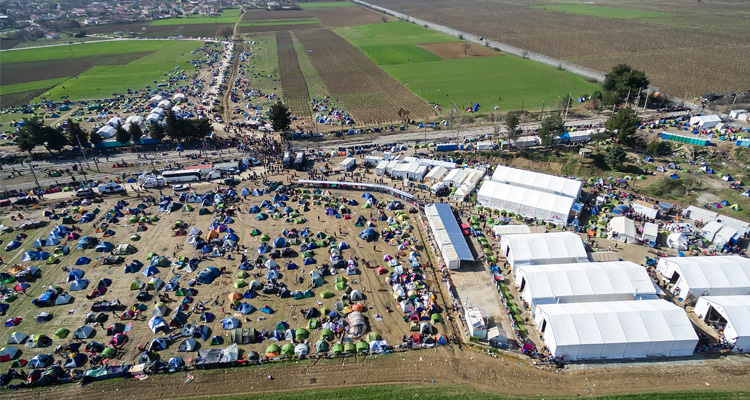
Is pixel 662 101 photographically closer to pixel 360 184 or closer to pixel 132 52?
pixel 360 184

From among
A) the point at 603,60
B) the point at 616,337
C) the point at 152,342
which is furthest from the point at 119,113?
the point at 603,60

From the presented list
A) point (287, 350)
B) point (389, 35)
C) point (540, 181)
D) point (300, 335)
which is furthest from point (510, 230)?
point (389, 35)

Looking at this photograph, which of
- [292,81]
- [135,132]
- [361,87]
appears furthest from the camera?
[292,81]

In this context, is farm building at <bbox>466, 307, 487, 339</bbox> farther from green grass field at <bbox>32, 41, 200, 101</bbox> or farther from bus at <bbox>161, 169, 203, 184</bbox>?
green grass field at <bbox>32, 41, 200, 101</bbox>

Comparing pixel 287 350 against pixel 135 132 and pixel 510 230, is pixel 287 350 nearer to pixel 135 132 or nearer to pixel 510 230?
pixel 510 230

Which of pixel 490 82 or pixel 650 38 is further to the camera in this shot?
pixel 650 38

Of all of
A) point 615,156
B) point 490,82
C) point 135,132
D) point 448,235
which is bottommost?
point 448,235

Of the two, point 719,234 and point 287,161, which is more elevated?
point 719,234
